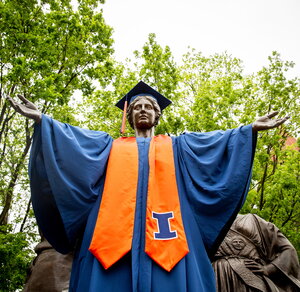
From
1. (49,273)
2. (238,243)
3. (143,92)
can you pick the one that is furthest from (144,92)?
(49,273)

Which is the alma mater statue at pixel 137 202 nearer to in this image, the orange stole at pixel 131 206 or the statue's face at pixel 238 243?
the orange stole at pixel 131 206

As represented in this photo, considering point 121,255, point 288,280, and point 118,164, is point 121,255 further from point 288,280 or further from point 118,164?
point 288,280

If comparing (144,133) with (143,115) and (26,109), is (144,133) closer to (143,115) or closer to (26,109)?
(143,115)

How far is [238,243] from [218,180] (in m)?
2.04

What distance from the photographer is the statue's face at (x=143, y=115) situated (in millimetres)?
4524

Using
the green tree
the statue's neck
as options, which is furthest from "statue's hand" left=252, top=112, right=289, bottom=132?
the green tree

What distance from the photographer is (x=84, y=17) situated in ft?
35.0

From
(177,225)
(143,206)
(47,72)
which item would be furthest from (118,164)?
(47,72)

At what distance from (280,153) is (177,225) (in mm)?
10172

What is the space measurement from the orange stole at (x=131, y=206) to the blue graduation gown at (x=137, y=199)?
70 millimetres

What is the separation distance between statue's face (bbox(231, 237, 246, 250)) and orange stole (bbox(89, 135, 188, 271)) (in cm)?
208

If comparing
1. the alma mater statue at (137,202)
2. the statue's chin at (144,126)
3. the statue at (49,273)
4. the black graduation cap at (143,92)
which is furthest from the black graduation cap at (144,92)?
the statue at (49,273)

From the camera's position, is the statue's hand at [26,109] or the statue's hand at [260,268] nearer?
the statue's hand at [26,109]

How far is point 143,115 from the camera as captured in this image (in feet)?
14.9
